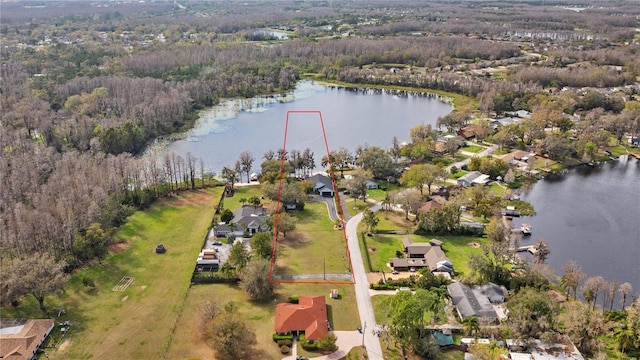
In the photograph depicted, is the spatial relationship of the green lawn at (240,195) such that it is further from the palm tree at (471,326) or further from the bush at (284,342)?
the palm tree at (471,326)

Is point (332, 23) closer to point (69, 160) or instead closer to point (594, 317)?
point (69, 160)

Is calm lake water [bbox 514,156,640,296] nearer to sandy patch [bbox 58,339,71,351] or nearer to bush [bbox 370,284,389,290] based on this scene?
bush [bbox 370,284,389,290]

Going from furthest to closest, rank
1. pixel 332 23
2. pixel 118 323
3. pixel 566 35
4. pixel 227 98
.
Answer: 1. pixel 332 23
2. pixel 566 35
3. pixel 227 98
4. pixel 118 323

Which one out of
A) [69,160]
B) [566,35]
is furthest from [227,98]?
[566,35]

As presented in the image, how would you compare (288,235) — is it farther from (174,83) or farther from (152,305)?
(174,83)

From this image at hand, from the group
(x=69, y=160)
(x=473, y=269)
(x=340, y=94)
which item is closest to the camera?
(x=473, y=269)

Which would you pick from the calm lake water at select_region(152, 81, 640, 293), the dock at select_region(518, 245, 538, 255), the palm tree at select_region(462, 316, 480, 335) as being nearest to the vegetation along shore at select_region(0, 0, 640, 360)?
the palm tree at select_region(462, 316, 480, 335)

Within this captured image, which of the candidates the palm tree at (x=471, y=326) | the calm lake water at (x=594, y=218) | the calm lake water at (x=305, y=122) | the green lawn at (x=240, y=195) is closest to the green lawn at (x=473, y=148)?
the calm lake water at (x=305, y=122)
